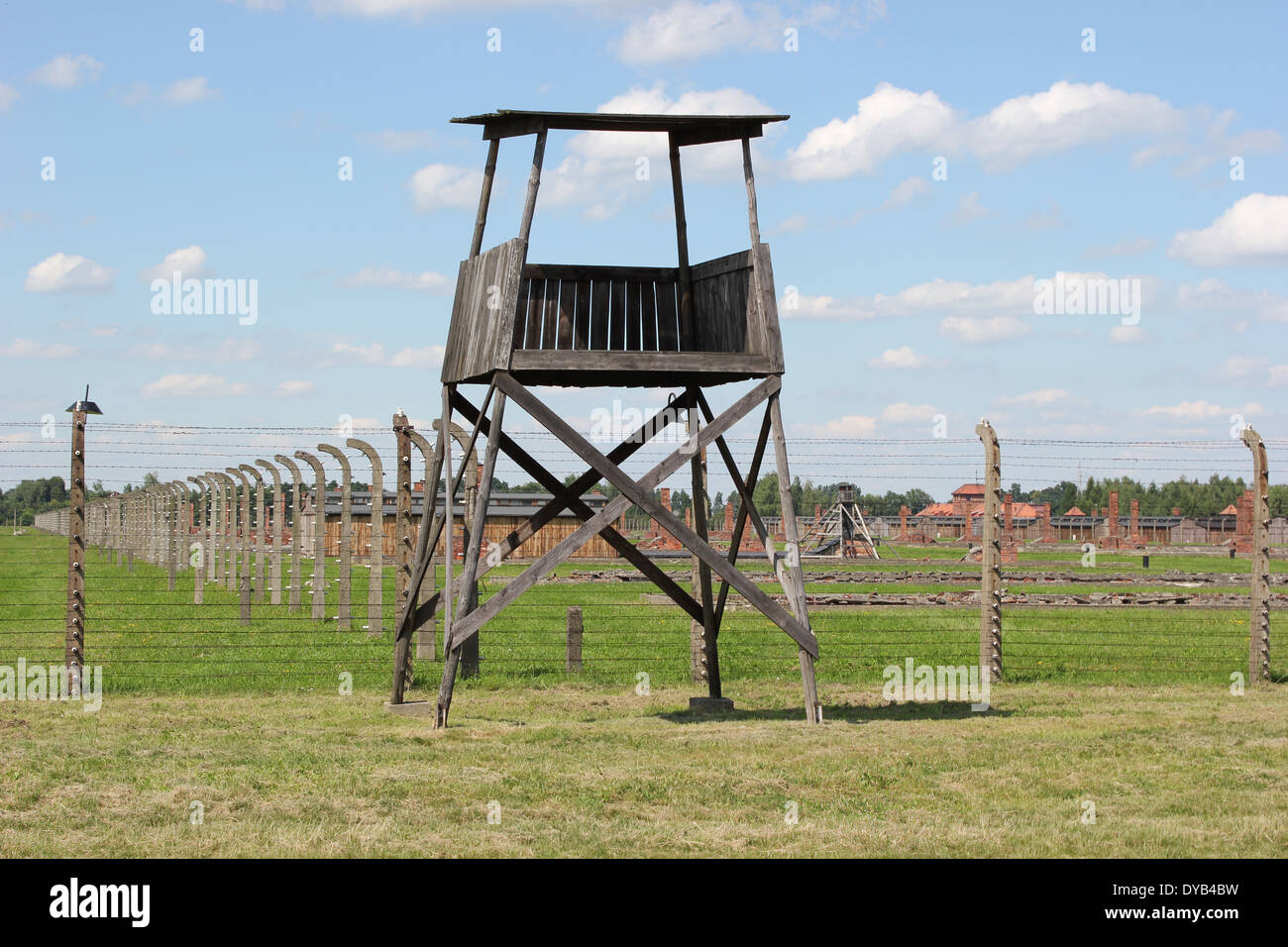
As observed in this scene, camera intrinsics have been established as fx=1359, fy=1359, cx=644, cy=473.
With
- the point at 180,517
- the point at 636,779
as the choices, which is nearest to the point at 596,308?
the point at 636,779

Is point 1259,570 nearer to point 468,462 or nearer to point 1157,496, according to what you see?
point 468,462

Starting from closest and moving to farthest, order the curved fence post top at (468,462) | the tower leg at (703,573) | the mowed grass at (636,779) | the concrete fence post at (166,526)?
the mowed grass at (636,779), the tower leg at (703,573), the curved fence post top at (468,462), the concrete fence post at (166,526)

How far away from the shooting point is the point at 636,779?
402 inches

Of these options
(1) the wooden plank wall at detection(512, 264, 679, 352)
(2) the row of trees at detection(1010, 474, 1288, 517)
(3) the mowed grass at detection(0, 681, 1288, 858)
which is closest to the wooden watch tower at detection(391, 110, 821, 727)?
(1) the wooden plank wall at detection(512, 264, 679, 352)

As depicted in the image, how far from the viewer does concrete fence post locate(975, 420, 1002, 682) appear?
16734 millimetres

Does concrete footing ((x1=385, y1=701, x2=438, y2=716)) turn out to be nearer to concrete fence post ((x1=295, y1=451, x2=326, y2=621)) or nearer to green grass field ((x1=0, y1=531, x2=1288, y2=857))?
green grass field ((x1=0, y1=531, x2=1288, y2=857))

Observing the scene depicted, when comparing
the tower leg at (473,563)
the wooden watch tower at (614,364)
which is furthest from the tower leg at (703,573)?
the tower leg at (473,563)

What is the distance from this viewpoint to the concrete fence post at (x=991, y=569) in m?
16.7

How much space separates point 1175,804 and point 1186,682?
7.92 meters

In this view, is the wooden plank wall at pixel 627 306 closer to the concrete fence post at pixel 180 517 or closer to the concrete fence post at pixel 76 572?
the concrete fence post at pixel 76 572

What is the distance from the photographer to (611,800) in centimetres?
948

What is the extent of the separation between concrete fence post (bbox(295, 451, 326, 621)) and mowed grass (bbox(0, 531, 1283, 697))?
468 millimetres

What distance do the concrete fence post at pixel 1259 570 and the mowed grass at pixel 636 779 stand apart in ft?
8.07
